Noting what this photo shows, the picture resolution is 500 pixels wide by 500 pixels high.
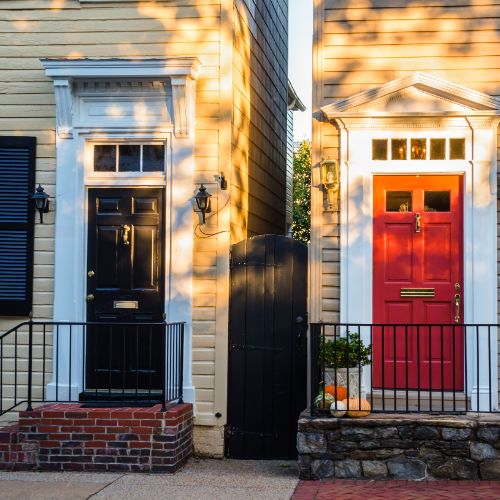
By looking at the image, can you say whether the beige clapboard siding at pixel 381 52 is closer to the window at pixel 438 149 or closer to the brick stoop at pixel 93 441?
the window at pixel 438 149

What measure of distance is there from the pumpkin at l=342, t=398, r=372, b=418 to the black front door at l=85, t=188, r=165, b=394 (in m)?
2.16

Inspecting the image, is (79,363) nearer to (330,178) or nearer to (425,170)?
(330,178)

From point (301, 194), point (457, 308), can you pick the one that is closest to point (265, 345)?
point (457, 308)

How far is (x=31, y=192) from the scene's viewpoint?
31.4ft

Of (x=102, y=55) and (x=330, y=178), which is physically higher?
(x=102, y=55)

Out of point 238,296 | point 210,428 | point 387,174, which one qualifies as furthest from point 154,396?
point 387,174

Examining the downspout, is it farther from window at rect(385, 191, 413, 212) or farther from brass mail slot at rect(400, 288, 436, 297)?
brass mail slot at rect(400, 288, 436, 297)

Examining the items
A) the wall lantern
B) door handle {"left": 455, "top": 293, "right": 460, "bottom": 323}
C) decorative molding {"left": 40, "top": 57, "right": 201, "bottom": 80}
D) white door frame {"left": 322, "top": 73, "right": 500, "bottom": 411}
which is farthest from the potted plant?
decorative molding {"left": 40, "top": 57, "right": 201, "bottom": 80}

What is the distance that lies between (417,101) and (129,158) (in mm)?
2891

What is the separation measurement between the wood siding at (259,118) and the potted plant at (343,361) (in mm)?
1776

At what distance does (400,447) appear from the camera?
792 centimetres

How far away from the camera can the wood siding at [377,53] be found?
29.9ft

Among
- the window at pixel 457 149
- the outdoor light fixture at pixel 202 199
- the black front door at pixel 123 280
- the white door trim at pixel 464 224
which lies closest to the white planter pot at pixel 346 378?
the white door trim at pixel 464 224

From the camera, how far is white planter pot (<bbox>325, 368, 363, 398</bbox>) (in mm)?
8266
